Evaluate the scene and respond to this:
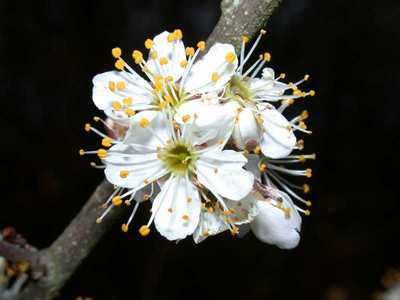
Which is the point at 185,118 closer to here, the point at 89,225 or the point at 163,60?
the point at 163,60

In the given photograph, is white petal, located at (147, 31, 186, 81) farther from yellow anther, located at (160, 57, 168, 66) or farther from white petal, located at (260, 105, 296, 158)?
white petal, located at (260, 105, 296, 158)

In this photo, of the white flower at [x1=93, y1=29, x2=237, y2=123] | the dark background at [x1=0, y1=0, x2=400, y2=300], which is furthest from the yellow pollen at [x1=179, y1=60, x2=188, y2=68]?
the dark background at [x1=0, y1=0, x2=400, y2=300]

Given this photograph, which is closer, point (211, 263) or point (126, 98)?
point (126, 98)

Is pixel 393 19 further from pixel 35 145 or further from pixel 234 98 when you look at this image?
pixel 234 98

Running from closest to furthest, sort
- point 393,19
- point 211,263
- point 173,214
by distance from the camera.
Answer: point 173,214, point 211,263, point 393,19

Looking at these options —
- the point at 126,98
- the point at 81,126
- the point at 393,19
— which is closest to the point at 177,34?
the point at 126,98

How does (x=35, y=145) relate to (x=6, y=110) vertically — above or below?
below

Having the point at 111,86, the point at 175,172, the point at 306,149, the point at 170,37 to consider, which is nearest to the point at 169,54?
the point at 170,37
